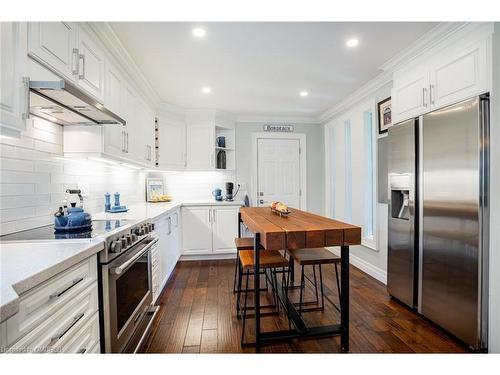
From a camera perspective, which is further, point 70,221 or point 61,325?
point 70,221

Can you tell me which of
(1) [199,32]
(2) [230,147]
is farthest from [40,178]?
(2) [230,147]

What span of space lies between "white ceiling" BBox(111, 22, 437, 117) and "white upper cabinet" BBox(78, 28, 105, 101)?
29 cm

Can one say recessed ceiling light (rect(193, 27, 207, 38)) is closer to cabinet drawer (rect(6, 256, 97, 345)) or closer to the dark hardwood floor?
cabinet drawer (rect(6, 256, 97, 345))

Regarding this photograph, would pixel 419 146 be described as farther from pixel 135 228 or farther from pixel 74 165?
pixel 74 165

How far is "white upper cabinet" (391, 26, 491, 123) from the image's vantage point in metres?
1.73

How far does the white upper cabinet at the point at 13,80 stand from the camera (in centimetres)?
102

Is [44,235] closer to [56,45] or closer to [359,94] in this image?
[56,45]

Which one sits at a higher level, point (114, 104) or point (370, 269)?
point (114, 104)

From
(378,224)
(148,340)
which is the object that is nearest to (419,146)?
(378,224)

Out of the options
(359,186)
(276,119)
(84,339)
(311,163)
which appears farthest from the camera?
(311,163)

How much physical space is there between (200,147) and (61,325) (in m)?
3.43

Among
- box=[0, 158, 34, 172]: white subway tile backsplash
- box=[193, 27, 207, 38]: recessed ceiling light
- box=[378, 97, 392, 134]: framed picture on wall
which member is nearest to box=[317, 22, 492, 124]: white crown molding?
box=[378, 97, 392, 134]: framed picture on wall

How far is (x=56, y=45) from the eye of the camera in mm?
1436

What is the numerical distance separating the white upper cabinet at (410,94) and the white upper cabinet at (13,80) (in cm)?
293
